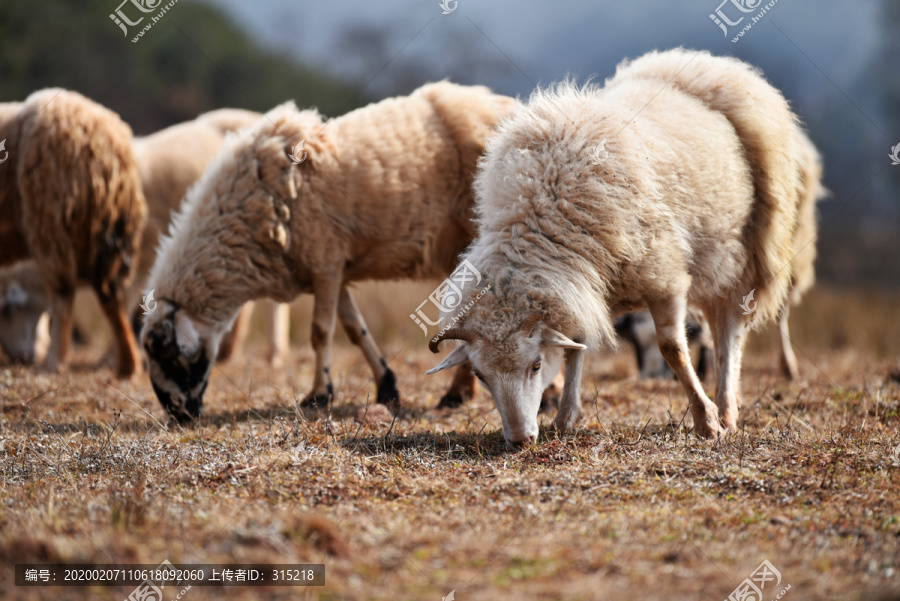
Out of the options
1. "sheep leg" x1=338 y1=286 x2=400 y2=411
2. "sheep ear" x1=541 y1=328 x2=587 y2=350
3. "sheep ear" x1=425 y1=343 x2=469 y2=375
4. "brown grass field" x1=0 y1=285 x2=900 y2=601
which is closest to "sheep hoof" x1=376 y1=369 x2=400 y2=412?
"sheep leg" x1=338 y1=286 x2=400 y2=411

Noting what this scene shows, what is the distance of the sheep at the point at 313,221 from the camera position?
6.73 metres

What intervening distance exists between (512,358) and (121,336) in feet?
17.3

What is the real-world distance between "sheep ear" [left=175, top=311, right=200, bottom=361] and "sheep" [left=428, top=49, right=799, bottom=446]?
260 cm

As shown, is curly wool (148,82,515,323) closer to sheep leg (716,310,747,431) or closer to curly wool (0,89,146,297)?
curly wool (0,89,146,297)

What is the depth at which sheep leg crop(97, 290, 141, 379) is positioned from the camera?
857 centimetres

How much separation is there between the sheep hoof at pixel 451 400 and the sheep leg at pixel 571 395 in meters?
1.40

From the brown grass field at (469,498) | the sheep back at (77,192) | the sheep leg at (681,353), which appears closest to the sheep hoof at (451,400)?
the brown grass field at (469,498)

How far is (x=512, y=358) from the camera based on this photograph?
4.83 m

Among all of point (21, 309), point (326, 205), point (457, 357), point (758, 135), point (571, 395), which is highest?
point (758, 135)

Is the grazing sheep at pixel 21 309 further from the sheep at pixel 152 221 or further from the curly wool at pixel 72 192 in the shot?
the curly wool at pixel 72 192

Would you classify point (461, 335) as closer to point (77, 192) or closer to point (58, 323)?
point (77, 192)

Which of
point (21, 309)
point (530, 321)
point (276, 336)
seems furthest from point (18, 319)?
point (530, 321)

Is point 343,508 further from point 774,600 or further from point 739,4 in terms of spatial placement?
point 739,4

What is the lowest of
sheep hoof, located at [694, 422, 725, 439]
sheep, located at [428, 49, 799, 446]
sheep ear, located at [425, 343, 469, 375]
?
sheep ear, located at [425, 343, 469, 375]
